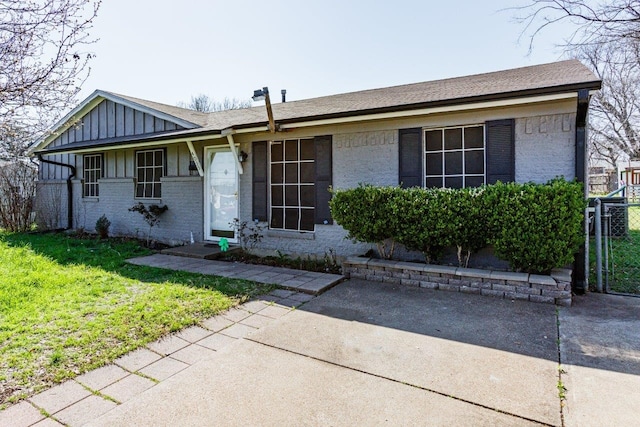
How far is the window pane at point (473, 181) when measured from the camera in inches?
220

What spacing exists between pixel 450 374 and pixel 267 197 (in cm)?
528

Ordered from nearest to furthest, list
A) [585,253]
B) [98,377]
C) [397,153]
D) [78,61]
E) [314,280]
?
[98,377], [78,61], [585,253], [314,280], [397,153]

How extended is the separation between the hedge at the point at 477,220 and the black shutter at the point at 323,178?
31.6 inches

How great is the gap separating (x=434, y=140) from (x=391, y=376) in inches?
163

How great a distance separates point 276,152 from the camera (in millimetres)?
7434

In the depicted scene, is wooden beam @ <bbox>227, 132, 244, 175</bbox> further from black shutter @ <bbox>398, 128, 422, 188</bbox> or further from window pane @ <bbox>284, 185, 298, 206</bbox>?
black shutter @ <bbox>398, 128, 422, 188</bbox>

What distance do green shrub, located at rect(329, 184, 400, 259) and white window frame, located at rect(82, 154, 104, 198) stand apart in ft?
26.7

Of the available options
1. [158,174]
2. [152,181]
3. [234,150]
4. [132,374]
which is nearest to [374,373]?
[132,374]

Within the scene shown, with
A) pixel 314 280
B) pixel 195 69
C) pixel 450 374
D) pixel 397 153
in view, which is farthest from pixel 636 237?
pixel 195 69

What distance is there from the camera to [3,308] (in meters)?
4.12

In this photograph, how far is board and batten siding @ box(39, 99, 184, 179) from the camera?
367 inches

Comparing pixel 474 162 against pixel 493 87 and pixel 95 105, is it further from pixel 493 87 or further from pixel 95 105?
pixel 95 105

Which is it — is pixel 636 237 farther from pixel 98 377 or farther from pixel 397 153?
pixel 98 377

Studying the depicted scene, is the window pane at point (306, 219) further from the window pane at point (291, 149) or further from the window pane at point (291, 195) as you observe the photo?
the window pane at point (291, 149)
